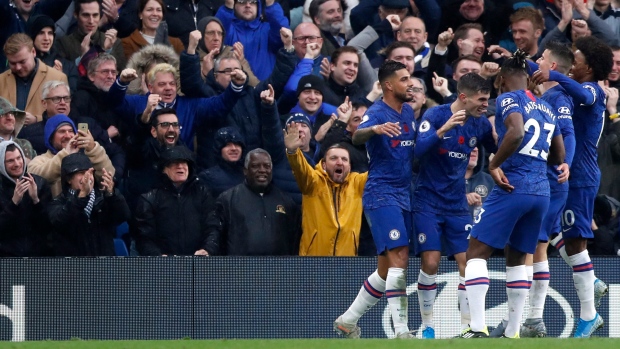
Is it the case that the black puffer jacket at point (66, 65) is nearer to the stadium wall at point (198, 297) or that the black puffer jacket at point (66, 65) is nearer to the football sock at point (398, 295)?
the stadium wall at point (198, 297)

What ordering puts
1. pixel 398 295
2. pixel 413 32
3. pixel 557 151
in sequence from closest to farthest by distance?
pixel 557 151, pixel 398 295, pixel 413 32

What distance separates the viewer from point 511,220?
403 inches

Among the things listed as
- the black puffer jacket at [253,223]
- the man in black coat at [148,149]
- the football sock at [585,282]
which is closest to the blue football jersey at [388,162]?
the football sock at [585,282]

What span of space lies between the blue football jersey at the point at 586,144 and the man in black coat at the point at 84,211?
15.1 ft

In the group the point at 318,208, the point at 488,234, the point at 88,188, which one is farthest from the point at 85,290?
the point at 488,234

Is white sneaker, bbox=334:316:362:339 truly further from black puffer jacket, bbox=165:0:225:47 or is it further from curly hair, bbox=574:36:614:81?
black puffer jacket, bbox=165:0:225:47

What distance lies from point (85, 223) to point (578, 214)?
498cm

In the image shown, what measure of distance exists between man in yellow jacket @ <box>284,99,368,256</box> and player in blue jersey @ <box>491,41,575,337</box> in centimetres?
236

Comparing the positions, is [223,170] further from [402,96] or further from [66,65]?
[402,96]

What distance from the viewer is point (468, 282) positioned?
34.0 ft

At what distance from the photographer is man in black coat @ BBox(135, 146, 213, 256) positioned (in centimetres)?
1295

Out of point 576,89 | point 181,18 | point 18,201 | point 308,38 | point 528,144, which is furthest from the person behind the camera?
point 181,18

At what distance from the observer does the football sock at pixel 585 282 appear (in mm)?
11250

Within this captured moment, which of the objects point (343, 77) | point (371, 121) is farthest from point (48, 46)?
point (371, 121)
